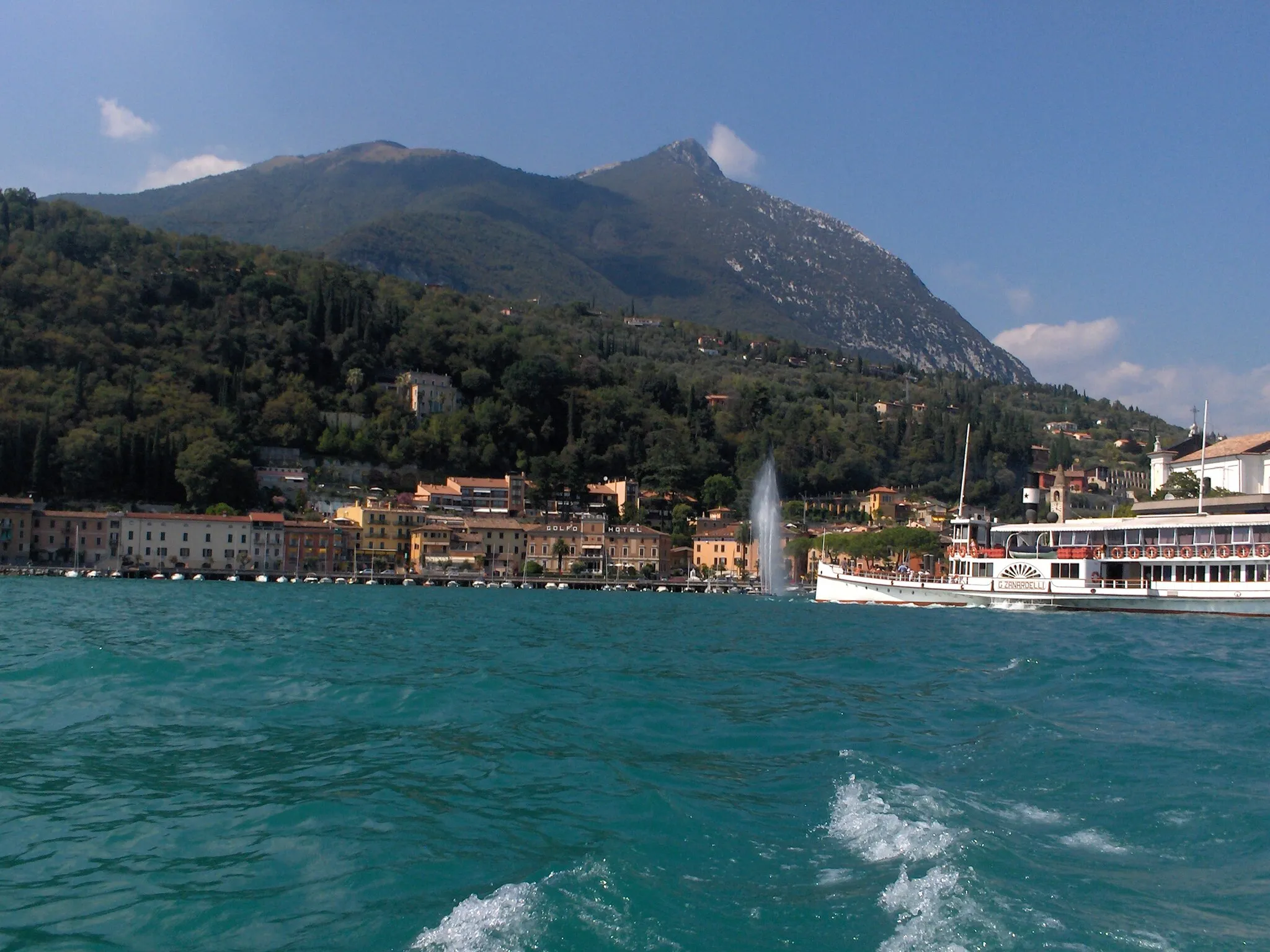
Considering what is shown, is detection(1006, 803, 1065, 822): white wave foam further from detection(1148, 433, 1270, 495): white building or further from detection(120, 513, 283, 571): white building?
detection(120, 513, 283, 571): white building

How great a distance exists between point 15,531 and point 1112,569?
70925mm

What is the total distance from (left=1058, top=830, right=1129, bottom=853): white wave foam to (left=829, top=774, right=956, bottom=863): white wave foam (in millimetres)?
1046

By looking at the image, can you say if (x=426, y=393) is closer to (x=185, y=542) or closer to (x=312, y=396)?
(x=312, y=396)

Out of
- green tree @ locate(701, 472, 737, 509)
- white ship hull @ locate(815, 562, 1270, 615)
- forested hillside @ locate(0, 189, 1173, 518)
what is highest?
forested hillside @ locate(0, 189, 1173, 518)

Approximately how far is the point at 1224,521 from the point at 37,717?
45750mm

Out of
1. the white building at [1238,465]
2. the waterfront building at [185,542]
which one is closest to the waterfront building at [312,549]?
the waterfront building at [185,542]

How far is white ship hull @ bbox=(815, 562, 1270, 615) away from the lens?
44906 mm

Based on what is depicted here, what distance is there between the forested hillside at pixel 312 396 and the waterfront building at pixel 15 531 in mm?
5692

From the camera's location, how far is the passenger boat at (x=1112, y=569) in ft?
150

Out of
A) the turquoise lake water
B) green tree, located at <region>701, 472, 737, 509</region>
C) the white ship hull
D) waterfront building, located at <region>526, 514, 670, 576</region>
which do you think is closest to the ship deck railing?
the white ship hull

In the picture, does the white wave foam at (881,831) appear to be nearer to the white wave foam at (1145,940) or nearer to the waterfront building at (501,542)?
the white wave foam at (1145,940)

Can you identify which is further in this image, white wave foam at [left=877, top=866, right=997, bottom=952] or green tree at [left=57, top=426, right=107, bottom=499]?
green tree at [left=57, top=426, right=107, bottom=499]

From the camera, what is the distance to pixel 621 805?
32.8 ft

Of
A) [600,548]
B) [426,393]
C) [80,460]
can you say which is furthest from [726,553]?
[80,460]
